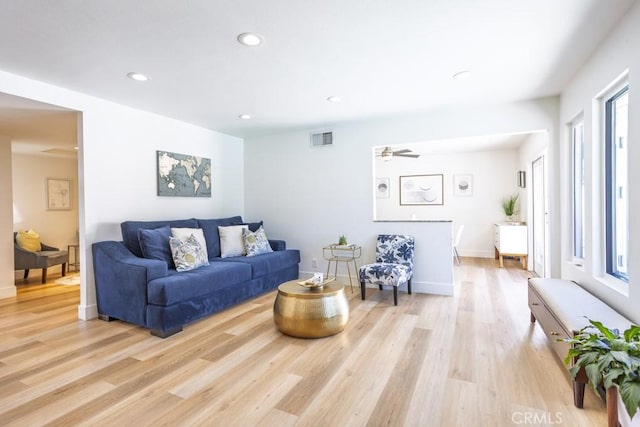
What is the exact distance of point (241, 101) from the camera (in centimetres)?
364

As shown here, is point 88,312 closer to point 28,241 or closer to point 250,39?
point 28,241

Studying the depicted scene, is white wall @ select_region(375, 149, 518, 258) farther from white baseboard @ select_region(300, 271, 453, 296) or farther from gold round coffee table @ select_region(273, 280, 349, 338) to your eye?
gold round coffee table @ select_region(273, 280, 349, 338)

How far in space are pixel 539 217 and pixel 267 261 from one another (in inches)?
171

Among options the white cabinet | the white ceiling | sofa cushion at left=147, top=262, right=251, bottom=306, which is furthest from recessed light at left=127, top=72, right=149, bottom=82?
the white cabinet

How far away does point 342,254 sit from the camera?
4.79m

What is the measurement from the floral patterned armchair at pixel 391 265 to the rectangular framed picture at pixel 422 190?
11.0 feet

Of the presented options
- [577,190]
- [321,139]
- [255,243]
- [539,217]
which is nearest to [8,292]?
[255,243]

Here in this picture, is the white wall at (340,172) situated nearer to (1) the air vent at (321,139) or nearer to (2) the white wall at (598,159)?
(1) the air vent at (321,139)

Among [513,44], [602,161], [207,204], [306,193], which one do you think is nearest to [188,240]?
[207,204]

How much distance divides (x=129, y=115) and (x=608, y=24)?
4.50 meters

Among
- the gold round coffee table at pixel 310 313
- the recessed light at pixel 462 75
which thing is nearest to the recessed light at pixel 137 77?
the gold round coffee table at pixel 310 313

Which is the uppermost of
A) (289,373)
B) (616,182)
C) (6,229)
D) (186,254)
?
(616,182)

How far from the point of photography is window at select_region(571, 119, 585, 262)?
128 inches

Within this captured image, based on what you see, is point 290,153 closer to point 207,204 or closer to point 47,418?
point 207,204
